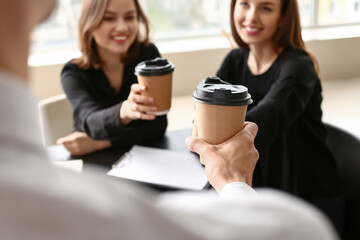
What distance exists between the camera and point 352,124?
2559 millimetres

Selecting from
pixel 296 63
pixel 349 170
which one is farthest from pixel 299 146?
pixel 296 63

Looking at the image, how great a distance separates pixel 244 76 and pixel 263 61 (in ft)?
0.36

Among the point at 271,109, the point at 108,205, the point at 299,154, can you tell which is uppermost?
the point at 108,205

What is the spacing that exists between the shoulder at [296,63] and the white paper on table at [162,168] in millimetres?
477

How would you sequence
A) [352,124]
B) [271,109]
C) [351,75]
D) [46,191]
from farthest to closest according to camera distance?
[351,75] < [352,124] < [271,109] < [46,191]

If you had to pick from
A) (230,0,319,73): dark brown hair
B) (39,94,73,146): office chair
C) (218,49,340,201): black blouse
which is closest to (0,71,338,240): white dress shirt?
(218,49,340,201): black blouse

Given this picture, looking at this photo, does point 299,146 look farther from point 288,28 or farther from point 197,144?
point 197,144

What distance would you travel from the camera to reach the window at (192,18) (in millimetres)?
3217

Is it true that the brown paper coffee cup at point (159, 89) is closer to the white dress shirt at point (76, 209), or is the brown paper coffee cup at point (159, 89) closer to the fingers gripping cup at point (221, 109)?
the fingers gripping cup at point (221, 109)

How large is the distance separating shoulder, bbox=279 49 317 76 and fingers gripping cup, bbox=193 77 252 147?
77 cm

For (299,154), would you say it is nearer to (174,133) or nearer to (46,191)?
(174,133)

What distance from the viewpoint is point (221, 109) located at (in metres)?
0.66

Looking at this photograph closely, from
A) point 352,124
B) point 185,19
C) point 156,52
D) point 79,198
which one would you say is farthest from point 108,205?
point 185,19

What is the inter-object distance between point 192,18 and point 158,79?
2.58m
